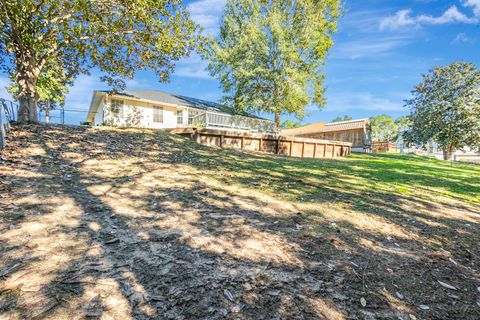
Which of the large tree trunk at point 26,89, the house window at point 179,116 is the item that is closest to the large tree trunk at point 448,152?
the house window at point 179,116

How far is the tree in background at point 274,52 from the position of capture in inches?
793

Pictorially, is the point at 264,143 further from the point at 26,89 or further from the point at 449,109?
the point at 449,109

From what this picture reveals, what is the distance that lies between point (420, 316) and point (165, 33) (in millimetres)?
12174

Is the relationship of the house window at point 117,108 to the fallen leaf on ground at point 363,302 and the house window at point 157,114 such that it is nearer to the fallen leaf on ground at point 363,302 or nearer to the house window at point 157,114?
the house window at point 157,114

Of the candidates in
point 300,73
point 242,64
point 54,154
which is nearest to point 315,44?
point 300,73

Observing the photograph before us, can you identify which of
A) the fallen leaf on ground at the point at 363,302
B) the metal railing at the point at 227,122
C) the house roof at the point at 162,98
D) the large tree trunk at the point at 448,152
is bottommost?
the fallen leaf on ground at the point at 363,302

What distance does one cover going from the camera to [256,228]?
3.03m

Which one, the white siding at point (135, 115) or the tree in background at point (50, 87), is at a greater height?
the tree in background at point (50, 87)

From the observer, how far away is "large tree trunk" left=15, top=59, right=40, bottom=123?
10023 millimetres

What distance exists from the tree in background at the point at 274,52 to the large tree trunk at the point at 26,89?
43.9 ft

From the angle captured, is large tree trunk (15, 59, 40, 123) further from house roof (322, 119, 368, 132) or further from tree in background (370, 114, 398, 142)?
tree in background (370, 114, 398, 142)

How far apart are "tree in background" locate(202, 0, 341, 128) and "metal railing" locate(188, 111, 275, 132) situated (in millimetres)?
1467

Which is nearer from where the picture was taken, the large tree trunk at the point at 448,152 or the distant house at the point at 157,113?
the distant house at the point at 157,113

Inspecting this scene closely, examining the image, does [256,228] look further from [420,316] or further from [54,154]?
[54,154]
